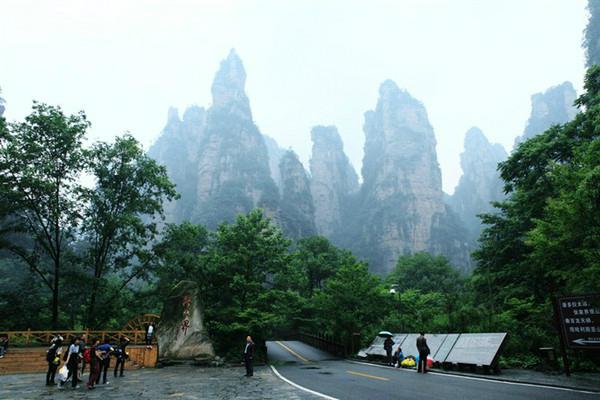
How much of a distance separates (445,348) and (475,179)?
134124mm

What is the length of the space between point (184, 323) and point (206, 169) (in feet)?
309

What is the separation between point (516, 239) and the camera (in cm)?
2389

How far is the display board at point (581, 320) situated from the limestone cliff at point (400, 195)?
300 feet

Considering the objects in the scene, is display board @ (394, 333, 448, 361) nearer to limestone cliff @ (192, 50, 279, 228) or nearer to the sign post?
the sign post

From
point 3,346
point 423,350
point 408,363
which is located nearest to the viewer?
point 423,350

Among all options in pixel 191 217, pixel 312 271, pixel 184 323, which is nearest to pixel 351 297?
pixel 184 323

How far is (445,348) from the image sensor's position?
49.9 ft

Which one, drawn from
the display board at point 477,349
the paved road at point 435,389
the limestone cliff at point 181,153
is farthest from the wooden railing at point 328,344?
the limestone cliff at point 181,153

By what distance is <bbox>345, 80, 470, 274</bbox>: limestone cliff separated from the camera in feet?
336

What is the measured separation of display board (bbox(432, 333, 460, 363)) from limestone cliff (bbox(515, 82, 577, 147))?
120991 mm

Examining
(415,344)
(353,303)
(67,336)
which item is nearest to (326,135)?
(353,303)

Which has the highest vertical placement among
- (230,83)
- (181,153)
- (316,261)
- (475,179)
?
(230,83)

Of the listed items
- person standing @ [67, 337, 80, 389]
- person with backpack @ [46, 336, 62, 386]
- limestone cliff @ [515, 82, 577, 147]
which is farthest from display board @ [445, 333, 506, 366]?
limestone cliff @ [515, 82, 577, 147]

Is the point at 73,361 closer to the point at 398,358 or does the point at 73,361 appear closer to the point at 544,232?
the point at 398,358
